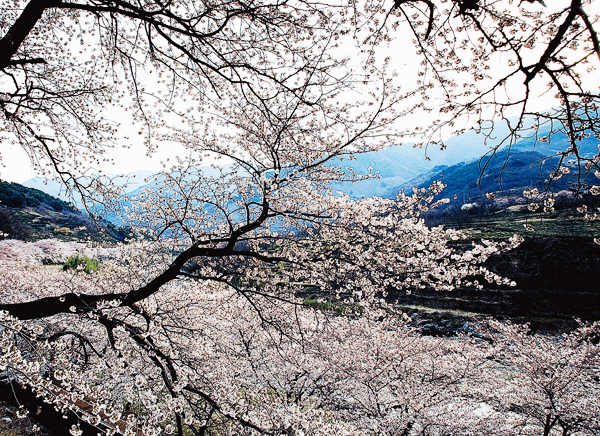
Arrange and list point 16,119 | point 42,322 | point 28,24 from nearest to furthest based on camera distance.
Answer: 1. point 28,24
2. point 16,119
3. point 42,322

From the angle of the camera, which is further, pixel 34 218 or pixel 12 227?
pixel 34 218

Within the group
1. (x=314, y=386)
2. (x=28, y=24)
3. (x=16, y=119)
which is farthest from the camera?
(x=314, y=386)

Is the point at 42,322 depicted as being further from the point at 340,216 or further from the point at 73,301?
the point at 340,216

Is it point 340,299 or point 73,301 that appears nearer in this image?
point 73,301

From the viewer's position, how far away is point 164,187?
586 centimetres

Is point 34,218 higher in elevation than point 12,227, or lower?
higher

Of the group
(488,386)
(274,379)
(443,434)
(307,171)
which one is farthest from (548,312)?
(307,171)

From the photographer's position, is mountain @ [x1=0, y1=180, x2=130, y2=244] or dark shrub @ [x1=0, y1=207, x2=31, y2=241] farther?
mountain @ [x1=0, y1=180, x2=130, y2=244]

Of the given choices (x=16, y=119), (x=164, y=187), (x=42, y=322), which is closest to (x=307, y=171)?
(x=164, y=187)

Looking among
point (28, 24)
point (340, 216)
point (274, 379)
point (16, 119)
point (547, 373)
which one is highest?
point (28, 24)

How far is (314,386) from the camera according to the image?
9930mm

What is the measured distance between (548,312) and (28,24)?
37721 millimetres

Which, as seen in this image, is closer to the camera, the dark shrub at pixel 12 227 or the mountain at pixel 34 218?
the dark shrub at pixel 12 227

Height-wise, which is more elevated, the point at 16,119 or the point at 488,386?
the point at 16,119
